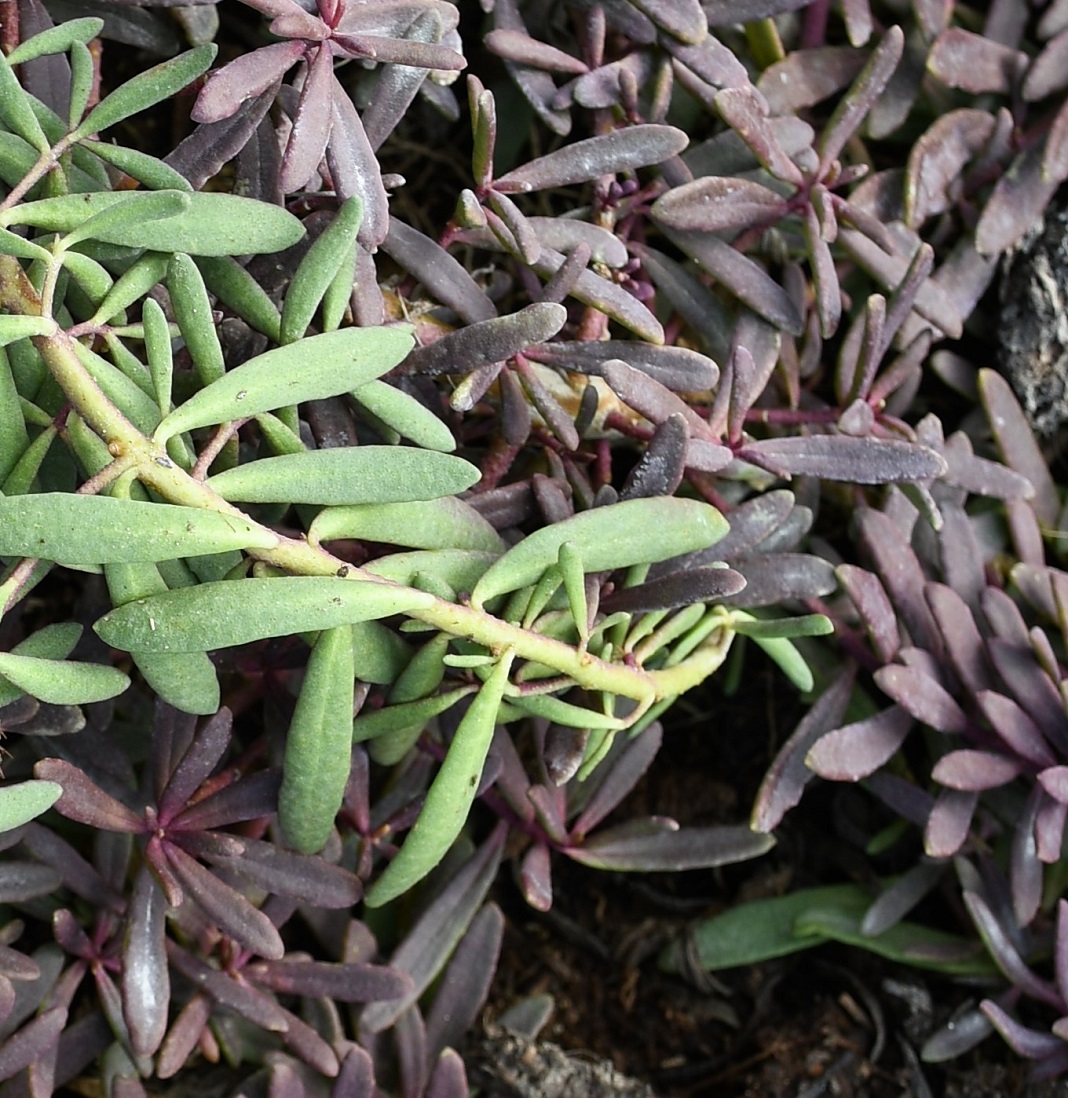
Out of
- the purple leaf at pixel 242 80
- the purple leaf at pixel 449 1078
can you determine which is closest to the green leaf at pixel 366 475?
the purple leaf at pixel 242 80

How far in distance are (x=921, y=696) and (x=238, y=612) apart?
676 millimetres

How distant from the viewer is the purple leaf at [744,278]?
3.43ft

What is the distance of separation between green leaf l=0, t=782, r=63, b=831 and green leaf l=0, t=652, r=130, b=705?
0.06 m

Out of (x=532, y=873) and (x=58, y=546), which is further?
(x=532, y=873)

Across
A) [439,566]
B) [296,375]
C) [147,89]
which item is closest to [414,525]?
[439,566]

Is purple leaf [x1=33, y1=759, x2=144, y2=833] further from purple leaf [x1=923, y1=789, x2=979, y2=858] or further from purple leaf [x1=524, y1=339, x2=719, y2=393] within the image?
purple leaf [x1=923, y1=789, x2=979, y2=858]

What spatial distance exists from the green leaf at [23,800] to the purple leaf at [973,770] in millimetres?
762

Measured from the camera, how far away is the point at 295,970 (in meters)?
Result: 1.03

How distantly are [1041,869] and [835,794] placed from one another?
0.79 ft

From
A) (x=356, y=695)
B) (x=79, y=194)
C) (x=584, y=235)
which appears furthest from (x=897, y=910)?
(x=79, y=194)

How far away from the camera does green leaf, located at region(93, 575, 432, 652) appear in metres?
0.69

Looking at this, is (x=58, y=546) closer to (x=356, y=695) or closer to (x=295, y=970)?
(x=356, y=695)

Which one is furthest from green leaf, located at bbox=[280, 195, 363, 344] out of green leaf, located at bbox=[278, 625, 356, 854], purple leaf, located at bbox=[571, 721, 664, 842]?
purple leaf, located at bbox=[571, 721, 664, 842]

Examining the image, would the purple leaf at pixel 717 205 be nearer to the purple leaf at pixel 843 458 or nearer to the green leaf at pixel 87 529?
the purple leaf at pixel 843 458
